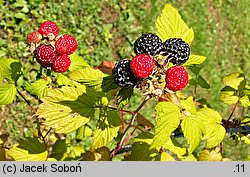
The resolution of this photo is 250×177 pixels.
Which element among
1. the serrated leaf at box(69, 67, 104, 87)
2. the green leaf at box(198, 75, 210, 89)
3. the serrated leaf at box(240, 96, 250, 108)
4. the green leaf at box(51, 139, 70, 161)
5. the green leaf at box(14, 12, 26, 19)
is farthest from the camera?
the green leaf at box(14, 12, 26, 19)

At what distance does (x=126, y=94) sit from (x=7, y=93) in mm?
625

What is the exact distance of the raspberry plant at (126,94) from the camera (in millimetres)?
1483

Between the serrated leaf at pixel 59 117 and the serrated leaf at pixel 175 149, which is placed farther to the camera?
the serrated leaf at pixel 175 149

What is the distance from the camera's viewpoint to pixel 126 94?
156 centimetres

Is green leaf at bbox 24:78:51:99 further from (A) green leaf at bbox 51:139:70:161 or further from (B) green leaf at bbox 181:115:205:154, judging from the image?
(B) green leaf at bbox 181:115:205:154

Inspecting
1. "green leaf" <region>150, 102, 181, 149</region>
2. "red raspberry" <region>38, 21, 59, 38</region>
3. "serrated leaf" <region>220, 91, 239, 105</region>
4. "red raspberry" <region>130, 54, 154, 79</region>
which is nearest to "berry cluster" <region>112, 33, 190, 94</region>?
"red raspberry" <region>130, 54, 154, 79</region>

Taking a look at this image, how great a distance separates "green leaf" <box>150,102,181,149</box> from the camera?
1526mm

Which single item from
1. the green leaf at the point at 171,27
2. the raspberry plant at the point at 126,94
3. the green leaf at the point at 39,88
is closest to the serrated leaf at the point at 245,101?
the raspberry plant at the point at 126,94

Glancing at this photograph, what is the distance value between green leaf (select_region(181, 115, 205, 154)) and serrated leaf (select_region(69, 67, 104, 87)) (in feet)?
1.21

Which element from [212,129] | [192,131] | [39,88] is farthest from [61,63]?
[212,129]

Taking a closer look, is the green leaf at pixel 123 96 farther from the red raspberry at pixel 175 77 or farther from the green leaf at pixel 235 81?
the green leaf at pixel 235 81

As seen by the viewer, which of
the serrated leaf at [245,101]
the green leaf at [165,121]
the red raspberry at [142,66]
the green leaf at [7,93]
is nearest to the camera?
the red raspberry at [142,66]

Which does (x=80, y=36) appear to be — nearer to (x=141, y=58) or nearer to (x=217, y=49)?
(x=217, y=49)

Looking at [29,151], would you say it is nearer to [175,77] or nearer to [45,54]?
[45,54]
